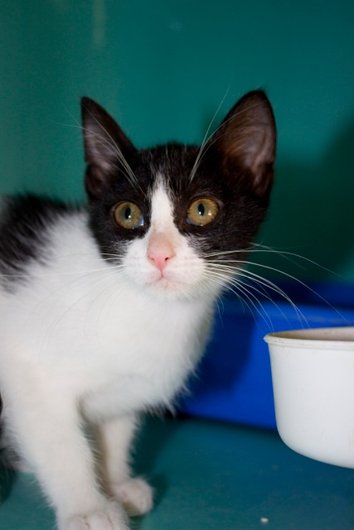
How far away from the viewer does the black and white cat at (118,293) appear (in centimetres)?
114

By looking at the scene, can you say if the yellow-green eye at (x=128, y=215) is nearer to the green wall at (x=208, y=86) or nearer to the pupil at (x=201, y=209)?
the pupil at (x=201, y=209)

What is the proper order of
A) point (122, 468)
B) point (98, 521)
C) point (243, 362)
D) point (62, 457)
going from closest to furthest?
point (98, 521)
point (62, 457)
point (122, 468)
point (243, 362)

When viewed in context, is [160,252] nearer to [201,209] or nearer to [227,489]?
[201,209]

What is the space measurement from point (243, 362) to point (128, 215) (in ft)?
2.18

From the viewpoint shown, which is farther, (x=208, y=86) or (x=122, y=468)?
(x=208, y=86)

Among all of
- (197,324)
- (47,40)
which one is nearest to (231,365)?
(197,324)

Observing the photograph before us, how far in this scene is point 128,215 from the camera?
1213 mm

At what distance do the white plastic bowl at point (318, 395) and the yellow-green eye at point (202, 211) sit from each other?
0.26 metres

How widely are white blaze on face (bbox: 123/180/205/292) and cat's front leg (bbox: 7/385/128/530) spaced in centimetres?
31

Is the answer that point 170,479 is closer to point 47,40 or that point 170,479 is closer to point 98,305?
point 98,305

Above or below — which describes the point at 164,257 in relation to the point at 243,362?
above

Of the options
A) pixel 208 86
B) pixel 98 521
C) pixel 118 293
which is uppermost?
pixel 208 86

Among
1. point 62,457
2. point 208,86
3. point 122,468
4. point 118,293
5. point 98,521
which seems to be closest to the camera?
point 98,521

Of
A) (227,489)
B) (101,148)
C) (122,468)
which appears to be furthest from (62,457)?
(101,148)
